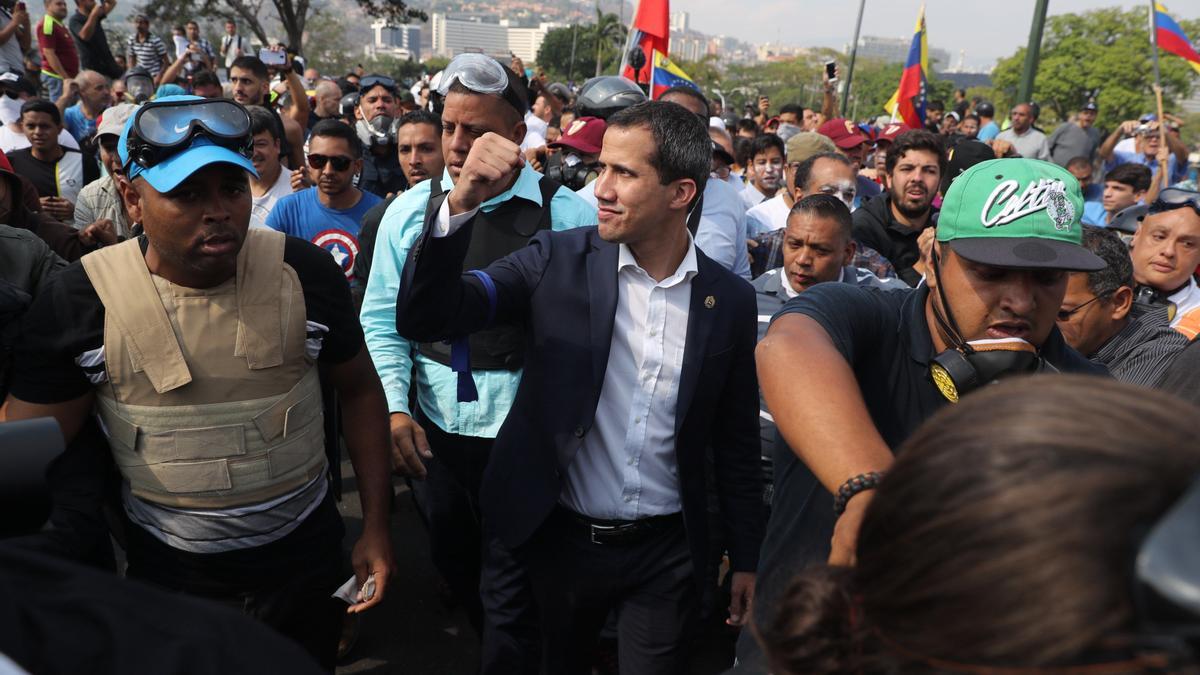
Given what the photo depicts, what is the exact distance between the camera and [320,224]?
15.3 ft

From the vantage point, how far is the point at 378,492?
2.59 meters

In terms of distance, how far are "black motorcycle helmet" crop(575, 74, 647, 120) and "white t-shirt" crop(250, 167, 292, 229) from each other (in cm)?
197

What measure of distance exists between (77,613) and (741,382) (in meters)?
2.08

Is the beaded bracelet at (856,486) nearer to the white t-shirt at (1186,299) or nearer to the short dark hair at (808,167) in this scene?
the white t-shirt at (1186,299)

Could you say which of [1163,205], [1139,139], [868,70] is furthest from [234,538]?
[868,70]

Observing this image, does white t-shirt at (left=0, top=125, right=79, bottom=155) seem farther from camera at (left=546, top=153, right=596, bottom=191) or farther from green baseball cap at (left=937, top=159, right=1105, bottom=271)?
green baseball cap at (left=937, top=159, right=1105, bottom=271)

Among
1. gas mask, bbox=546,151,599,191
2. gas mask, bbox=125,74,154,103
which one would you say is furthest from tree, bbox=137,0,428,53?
gas mask, bbox=546,151,599,191

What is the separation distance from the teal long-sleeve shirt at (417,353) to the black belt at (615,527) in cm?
51

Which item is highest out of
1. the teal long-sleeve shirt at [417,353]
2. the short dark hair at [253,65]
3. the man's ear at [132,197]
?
the short dark hair at [253,65]

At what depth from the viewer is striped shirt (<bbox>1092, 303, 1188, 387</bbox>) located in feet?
10.2

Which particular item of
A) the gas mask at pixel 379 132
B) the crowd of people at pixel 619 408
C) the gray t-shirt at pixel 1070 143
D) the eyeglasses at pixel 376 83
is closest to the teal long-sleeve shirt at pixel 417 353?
the crowd of people at pixel 619 408

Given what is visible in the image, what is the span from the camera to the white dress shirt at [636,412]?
102 inches

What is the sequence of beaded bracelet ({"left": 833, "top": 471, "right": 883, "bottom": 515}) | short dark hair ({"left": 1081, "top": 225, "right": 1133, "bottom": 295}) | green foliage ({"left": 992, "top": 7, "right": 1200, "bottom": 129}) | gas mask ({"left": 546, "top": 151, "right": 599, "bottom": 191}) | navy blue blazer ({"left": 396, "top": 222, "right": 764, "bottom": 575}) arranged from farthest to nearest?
green foliage ({"left": 992, "top": 7, "right": 1200, "bottom": 129}) < gas mask ({"left": 546, "top": 151, "right": 599, "bottom": 191}) < short dark hair ({"left": 1081, "top": 225, "right": 1133, "bottom": 295}) < navy blue blazer ({"left": 396, "top": 222, "right": 764, "bottom": 575}) < beaded bracelet ({"left": 833, "top": 471, "right": 883, "bottom": 515})

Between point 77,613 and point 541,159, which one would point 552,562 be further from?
point 541,159
